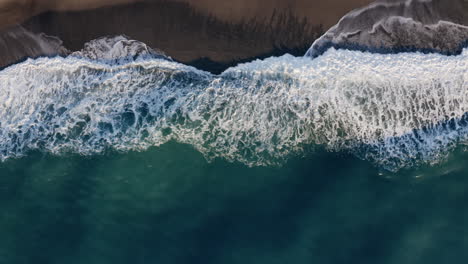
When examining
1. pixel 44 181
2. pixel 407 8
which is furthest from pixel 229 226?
pixel 407 8

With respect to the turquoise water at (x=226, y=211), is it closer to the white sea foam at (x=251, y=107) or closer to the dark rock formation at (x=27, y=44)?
the white sea foam at (x=251, y=107)

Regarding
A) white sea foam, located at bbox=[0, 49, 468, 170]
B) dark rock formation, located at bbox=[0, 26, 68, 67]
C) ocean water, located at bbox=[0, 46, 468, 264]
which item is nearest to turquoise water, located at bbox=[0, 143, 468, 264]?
ocean water, located at bbox=[0, 46, 468, 264]

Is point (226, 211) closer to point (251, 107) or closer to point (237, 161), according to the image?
point (237, 161)

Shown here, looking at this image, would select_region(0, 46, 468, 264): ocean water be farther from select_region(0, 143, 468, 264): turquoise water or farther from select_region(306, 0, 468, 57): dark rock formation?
select_region(306, 0, 468, 57): dark rock formation

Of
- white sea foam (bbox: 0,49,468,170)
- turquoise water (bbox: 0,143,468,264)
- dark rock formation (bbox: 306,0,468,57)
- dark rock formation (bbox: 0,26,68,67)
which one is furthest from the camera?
dark rock formation (bbox: 0,26,68,67)

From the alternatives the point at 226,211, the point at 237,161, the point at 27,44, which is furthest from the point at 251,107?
the point at 27,44

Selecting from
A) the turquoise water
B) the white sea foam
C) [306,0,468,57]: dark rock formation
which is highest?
[306,0,468,57]: dark rock formation

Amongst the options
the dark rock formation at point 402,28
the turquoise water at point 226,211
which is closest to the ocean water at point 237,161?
the turquoise water at point 226,211
